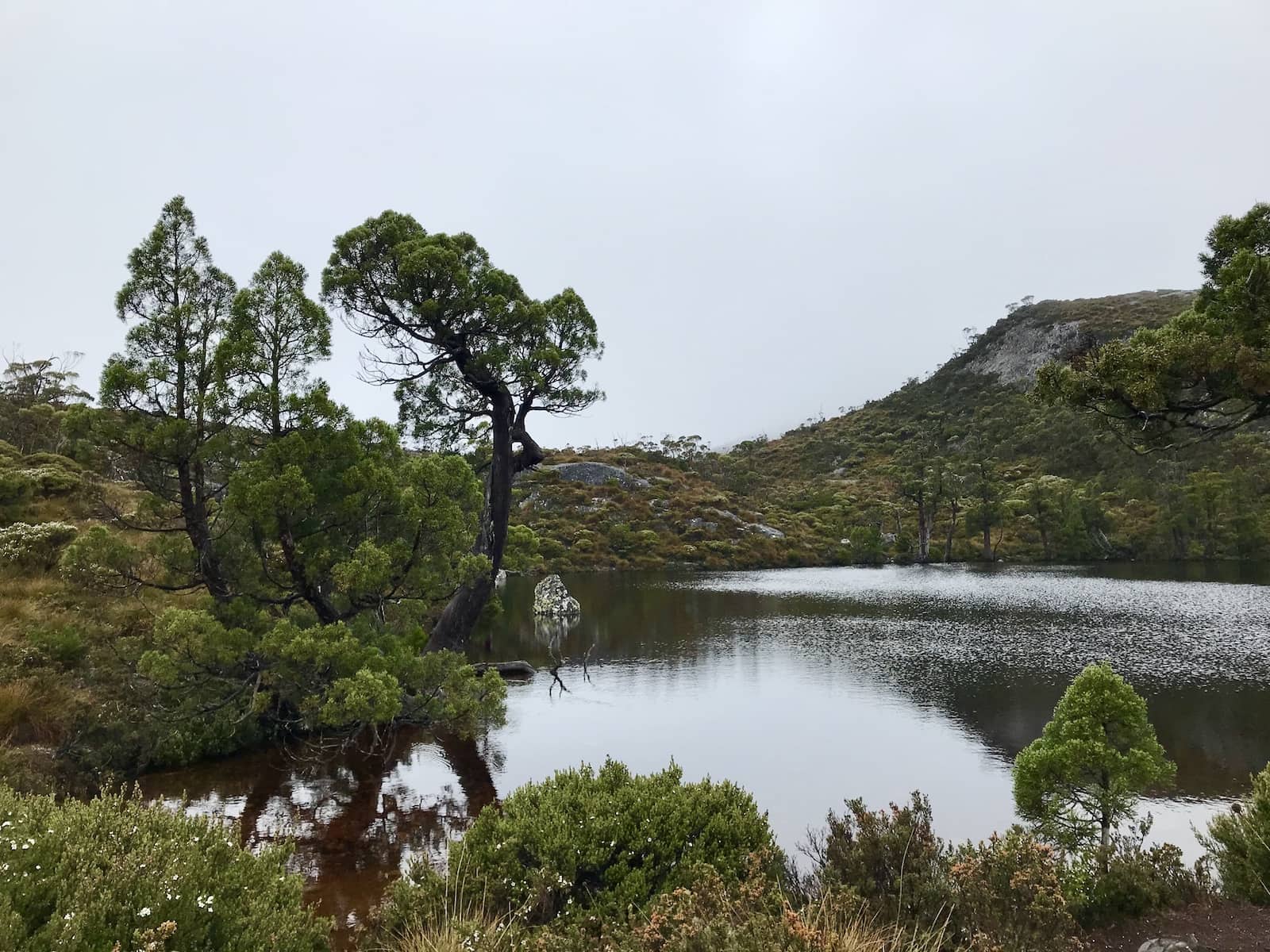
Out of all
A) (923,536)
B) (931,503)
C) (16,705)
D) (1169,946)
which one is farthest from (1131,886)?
(931,503)

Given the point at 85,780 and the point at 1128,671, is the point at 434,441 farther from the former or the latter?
the point at 1128,671

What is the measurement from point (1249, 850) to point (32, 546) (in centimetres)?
2290

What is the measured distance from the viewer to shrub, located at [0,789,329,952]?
3811 millimetres

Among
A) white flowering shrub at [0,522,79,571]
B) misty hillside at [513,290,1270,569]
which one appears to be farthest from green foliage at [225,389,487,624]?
misty hillside at [513,290,1270,569]

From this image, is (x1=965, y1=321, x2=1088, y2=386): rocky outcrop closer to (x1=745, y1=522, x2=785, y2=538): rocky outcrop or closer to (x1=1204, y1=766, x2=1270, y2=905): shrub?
(x1=745, y1=522, x2=785, y2=538): rocky outcrop

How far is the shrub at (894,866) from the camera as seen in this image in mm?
5605

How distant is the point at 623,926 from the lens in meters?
5.30

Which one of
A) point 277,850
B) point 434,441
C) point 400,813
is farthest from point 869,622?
point 277,850

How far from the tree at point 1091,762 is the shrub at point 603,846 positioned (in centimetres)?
474

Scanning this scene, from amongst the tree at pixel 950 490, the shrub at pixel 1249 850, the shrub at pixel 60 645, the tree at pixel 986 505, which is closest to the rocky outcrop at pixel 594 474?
the tree at pixel 950 490

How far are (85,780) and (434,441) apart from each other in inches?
400

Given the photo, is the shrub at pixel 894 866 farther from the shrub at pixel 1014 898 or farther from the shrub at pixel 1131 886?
the shrub at pixel 1131 886

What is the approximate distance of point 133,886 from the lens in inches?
161

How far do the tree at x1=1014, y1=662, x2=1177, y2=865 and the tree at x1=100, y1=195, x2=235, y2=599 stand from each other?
519 inches
